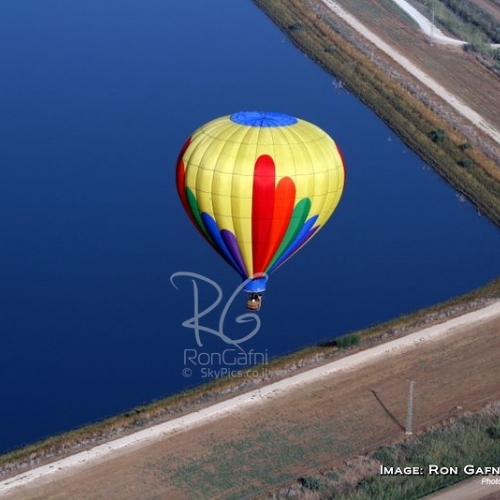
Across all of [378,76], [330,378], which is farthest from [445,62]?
[330,378]

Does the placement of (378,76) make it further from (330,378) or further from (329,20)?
(330,378)

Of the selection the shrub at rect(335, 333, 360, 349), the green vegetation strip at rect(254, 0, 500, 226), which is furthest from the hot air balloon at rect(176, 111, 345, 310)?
the green vegetation strip at rect(254, 0, 500, 226)

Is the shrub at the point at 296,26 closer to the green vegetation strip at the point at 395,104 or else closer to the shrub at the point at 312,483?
the green vegetation strip at the point at 395,104

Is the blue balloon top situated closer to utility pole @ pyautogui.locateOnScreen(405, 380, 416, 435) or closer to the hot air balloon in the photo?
the hot air balloon

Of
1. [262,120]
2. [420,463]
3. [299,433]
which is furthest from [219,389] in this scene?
[262,120]

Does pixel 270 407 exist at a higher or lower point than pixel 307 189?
lower

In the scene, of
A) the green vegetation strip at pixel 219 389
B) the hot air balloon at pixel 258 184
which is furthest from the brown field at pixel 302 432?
the hot air balloon at pixel 258 184
